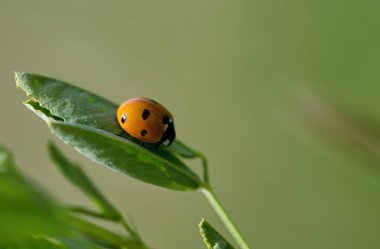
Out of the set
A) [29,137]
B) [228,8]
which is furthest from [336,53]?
[29,137]

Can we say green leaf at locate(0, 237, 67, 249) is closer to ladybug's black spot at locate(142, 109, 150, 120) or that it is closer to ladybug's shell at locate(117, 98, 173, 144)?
ladybug's shell at locate(117, 98, 173, 144)

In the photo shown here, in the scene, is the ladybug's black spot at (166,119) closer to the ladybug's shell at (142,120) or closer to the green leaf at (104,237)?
the ladybug's shell at (142,120)

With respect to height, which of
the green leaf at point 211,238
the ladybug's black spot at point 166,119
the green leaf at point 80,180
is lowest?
the green leaf at point 211,238

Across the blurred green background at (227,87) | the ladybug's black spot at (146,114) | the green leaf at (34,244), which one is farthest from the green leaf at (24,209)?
the blurred green background at (227,87)

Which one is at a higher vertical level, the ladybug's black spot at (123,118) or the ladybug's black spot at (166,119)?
the ladybug's black spot at (166,119)

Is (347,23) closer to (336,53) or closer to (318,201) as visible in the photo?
(336,53)

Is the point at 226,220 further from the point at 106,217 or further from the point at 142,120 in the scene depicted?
the point at 142,120
